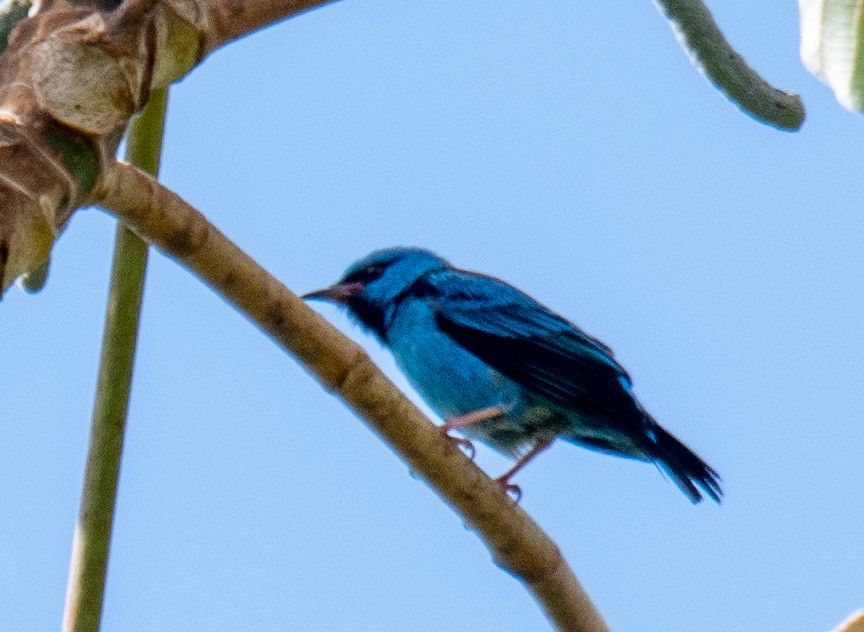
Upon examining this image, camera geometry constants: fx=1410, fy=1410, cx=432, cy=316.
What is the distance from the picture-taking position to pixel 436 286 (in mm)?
6820

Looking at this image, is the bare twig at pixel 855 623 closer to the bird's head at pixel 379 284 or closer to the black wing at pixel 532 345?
the black wing at pixel 532 345

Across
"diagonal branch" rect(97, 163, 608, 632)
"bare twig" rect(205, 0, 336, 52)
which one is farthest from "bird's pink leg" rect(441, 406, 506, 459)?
"bare twig" rect(205, 0, 336, 52)

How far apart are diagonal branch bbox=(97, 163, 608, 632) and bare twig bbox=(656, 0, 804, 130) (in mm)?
1191

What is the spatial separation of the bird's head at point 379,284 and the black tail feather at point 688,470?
1562mm

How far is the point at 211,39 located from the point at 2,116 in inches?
26.6

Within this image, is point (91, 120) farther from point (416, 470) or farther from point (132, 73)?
point (416, 470)

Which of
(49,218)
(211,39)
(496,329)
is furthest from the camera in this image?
(496,329)

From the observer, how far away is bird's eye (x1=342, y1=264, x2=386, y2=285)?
23.5 feet

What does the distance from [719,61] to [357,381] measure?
1299 millimetres

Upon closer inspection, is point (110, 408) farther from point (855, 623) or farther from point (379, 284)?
point (379, 284)

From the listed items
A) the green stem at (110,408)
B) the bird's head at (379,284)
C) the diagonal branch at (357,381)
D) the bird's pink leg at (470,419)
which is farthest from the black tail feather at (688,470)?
the green stem at (110,408)

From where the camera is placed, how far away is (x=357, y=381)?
11.0 feet

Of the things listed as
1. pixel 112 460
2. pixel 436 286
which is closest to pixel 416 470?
pixel 112 460

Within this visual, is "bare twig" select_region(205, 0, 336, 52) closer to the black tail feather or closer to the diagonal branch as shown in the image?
the diagonal branch
